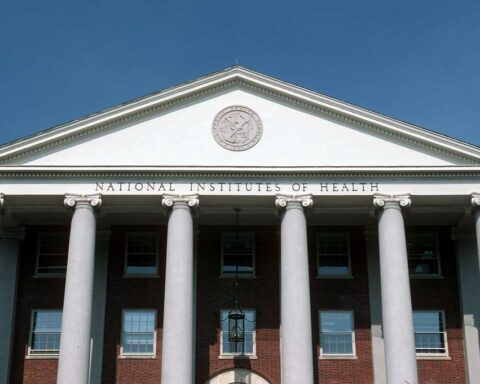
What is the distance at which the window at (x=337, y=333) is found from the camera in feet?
122

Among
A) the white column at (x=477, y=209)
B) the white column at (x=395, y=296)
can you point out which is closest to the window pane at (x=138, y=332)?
the white column at (x=395, y=296)

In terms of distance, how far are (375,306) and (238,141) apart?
31.6ft

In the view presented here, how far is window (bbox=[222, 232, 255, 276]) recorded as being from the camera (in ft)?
127

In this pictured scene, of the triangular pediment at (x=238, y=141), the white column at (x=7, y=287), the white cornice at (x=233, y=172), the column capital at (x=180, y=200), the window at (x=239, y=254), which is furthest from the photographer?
the window at (x=239, y=254)

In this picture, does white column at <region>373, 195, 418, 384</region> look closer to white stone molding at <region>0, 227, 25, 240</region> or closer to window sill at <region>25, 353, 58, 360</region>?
window sill at <region>25, 353, 58, 360</region>

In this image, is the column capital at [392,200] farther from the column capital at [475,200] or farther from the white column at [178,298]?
the white column at [178,298]

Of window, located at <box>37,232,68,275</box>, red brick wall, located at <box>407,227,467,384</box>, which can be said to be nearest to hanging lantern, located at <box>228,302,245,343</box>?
red brick wall, located at <box>407,227,467,384</box>

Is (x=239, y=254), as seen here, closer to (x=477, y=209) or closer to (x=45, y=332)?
(x=45, y=332)

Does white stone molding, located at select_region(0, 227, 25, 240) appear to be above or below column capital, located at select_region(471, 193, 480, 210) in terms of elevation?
below

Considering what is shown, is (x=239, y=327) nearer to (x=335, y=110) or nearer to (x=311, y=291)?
(x=311, y=291)

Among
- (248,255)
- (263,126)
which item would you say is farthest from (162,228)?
(263,126)

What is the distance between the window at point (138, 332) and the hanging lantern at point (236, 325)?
3.44 m

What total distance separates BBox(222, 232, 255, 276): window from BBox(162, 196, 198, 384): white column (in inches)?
194

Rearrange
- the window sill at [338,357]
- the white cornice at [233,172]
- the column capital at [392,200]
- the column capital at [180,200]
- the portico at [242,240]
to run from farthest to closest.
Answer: the window sill at [338,357] < the white cornice at [233,172] < the column capital at [392,200] < the column capital at [180,200] < the portico at [242,240]
